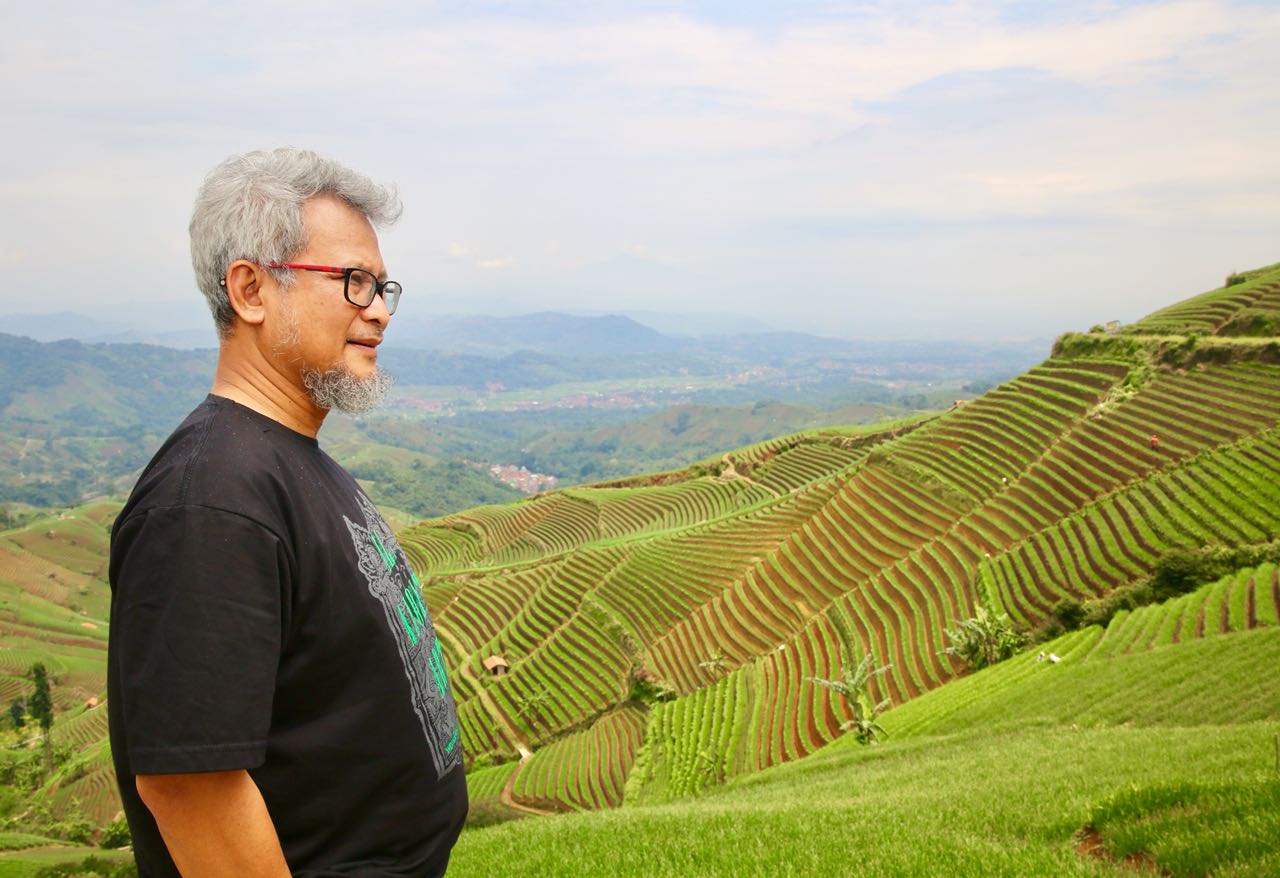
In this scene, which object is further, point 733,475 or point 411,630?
point 733,475

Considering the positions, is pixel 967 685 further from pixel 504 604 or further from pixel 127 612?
pixel 504 604

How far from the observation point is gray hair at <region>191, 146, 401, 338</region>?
87.4 inches

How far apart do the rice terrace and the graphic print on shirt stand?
3.07 metres

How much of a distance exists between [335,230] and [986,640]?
21.4 m

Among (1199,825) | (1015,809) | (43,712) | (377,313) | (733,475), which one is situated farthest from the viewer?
(733,475)

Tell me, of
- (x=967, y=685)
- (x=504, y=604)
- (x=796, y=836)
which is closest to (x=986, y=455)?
(x=967, y=685)

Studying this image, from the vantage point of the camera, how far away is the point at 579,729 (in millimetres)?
30656

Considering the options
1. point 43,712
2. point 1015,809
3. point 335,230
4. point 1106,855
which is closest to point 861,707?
point 1015,809

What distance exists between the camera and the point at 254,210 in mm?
2221

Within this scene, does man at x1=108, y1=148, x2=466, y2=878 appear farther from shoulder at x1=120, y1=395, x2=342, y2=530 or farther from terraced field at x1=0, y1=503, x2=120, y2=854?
terraced field at x1=0, y1=503, x2=120, y2=854

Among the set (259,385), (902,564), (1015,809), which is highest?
(259,385)

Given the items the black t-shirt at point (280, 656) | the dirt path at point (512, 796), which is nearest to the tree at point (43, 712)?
the dirt path at point (512, 796)

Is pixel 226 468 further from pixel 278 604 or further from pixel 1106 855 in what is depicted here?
pixel 1106 855

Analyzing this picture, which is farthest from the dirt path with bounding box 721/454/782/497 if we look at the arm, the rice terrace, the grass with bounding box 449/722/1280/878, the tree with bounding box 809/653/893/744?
the arm
